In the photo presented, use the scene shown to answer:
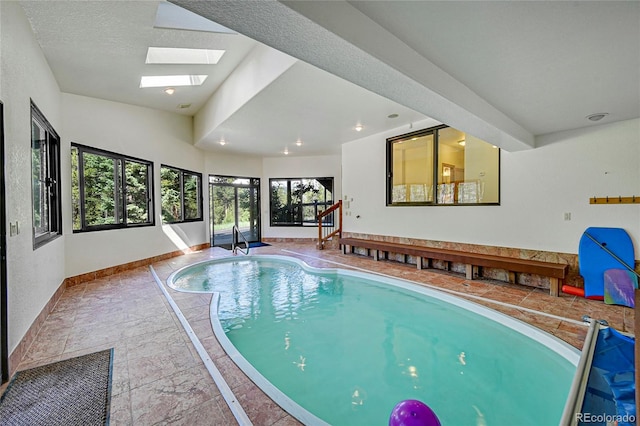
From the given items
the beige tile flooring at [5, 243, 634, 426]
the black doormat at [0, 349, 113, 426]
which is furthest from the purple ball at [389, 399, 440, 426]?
the black doormat at [0, 349, 113, 426]

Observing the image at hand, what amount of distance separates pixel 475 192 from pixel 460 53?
139 inches

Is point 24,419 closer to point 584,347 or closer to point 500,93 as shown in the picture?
point 584,347

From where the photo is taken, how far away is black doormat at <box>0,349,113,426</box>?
65.8 inches

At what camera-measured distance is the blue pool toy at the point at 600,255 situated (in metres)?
3.57

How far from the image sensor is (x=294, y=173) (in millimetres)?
9406

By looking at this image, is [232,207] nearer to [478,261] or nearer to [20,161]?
[20,161]

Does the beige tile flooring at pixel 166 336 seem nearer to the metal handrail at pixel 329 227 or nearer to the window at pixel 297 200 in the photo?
the metal handrail at pixel 329 227

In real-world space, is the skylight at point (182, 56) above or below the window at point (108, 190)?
above

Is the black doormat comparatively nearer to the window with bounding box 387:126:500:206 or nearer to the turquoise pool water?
the turquoise pool water

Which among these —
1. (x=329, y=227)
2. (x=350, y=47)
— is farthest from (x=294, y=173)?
(x=350, y=47)

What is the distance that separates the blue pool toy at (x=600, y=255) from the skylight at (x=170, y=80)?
676 cm

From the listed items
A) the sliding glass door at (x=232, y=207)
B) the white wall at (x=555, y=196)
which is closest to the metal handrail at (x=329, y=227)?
the white wall at (x=555, y=196)

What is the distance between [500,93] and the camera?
2.84 m

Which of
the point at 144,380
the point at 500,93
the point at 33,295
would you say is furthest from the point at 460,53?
the point at 33,295
